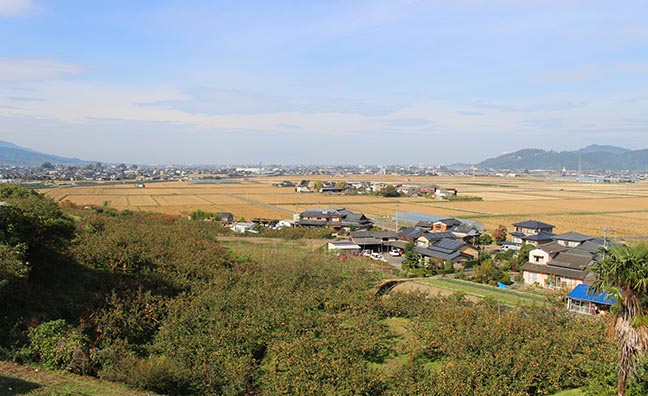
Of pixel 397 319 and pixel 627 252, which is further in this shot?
pixel 397 319

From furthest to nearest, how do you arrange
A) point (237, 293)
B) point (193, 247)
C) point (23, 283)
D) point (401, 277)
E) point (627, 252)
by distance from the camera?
1. point (401, 277)
2. point (193, 247)
3. point (237, 293)
4. point (23, 283)
5. point (627, 252)

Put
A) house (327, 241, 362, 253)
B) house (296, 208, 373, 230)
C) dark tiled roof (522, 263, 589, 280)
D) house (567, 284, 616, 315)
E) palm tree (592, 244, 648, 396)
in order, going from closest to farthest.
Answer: palm tree (592, 244, 648, 396), house (567, 284, 616, 315), dark tiled roof (522, 263, 589, 280), house (327, 241, 362, 253), house (296, 208, 373, 230)

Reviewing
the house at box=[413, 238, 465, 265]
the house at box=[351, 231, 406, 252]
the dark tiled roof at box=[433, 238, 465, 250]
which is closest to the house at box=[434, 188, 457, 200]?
the house at box=[351, 231, 406, 252]

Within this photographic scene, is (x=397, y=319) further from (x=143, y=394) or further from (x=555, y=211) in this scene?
(x=555, y=211)

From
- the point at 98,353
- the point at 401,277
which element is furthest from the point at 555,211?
the point at 98,353

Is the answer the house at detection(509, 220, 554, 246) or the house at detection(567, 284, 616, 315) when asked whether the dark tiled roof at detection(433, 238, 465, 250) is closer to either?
the house at detection(509, 220, 554, 246)

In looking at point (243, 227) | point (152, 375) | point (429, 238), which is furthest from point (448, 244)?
point (152, 375)
